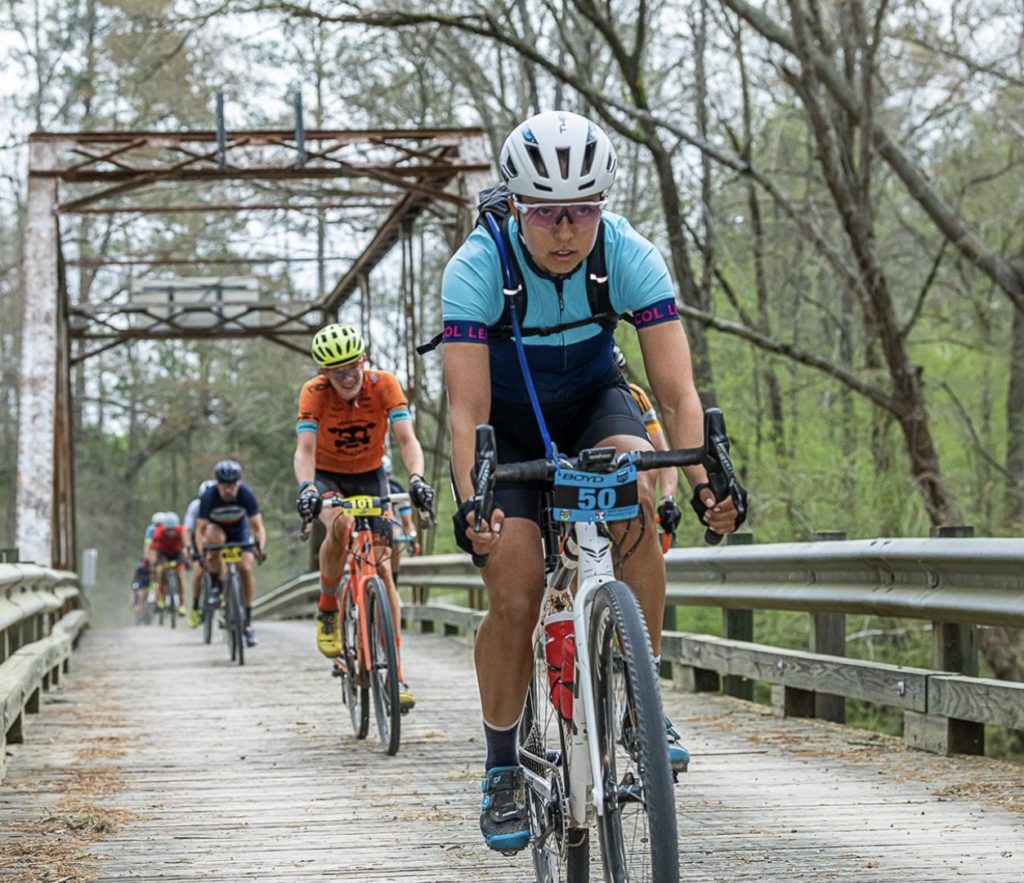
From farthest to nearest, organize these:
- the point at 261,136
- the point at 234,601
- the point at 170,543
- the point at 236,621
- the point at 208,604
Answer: the point at 170,543, the point at 261,136, the point at 208,604, the point at 234,601, the point at 236,621

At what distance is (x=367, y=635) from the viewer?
8195 mm

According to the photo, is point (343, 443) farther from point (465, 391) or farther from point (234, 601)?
point (234, 601)

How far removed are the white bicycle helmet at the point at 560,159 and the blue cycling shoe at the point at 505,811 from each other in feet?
4.81

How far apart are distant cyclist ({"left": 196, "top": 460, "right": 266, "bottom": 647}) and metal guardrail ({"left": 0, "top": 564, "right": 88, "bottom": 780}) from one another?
202 cm

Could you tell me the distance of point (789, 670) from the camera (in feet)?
25.9

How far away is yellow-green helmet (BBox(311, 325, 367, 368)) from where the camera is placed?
8.38 m

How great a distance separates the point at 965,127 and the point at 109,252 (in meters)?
22.8

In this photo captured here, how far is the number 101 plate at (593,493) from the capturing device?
3652 mm

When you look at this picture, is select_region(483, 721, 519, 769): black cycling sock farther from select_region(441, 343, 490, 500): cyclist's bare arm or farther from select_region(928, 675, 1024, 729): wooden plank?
select_region(928, 675, 1024, 729): wooden plank

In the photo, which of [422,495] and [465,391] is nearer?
[465,391]

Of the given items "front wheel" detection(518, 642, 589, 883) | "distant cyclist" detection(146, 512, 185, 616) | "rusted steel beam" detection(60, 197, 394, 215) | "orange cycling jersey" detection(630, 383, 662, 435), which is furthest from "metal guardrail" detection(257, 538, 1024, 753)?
"distant cyclist" detection(146, 512, 185, 616)

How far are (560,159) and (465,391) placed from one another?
0.61 metres

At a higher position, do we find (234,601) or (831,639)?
(234,601)

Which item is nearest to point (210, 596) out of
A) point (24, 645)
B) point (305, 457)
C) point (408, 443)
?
point (24, 645)
